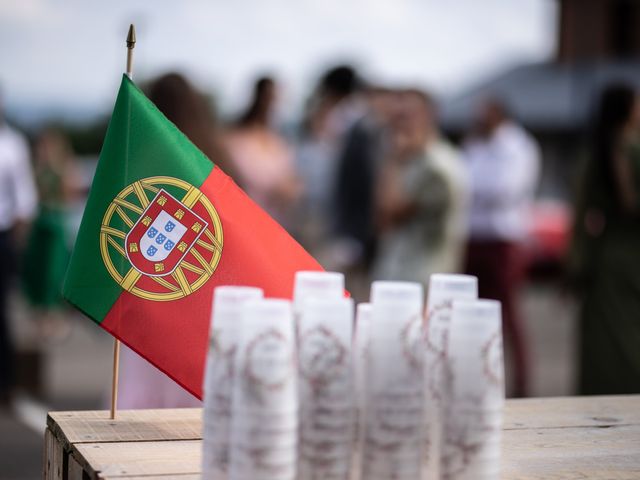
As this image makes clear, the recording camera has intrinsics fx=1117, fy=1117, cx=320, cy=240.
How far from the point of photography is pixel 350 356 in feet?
5.30

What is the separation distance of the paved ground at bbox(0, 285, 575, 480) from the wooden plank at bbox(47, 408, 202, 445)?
2578 millimetres

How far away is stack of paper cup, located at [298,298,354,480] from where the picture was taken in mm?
1593

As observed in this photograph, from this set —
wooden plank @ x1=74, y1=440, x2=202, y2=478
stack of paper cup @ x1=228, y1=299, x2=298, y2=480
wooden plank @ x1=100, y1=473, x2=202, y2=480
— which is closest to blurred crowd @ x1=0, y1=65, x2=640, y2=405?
wooden plank @ x1=74, y1=440, x2=202, y2=478

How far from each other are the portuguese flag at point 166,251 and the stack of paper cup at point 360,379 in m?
0.52

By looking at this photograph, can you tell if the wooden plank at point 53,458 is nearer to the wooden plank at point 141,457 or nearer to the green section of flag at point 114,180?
the wooden plank at point 141,457

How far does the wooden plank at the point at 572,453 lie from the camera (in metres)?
2.00

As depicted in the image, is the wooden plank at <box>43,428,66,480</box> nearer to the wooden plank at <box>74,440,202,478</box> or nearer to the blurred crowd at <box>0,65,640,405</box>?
the wooden plank at <box>74,440,202,478</box>

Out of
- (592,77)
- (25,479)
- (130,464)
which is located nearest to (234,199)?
(130,464)

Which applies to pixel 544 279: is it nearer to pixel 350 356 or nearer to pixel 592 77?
pixel 592 77

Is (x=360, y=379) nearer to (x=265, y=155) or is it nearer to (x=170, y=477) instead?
(x=170, y=477)

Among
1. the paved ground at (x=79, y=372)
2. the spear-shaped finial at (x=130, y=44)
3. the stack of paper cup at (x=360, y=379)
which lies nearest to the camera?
the stack of paper cup at (x=360, y=379)

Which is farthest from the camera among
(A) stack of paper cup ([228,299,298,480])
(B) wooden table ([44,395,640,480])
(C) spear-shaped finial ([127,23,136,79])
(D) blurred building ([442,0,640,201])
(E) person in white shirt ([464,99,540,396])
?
(D) blurred building ([442,0,640,201])

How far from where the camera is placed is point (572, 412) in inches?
101

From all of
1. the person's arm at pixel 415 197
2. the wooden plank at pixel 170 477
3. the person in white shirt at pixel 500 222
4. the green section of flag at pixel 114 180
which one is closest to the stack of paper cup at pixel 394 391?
the wooden plank at pixel 170 477
